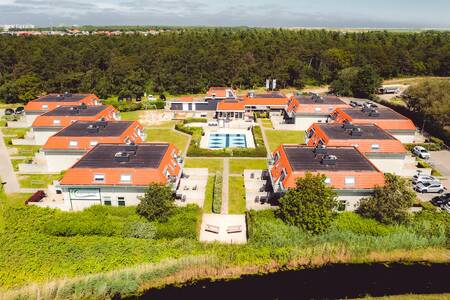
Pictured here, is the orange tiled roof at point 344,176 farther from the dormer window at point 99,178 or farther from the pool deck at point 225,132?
the pool deck at point 225,132

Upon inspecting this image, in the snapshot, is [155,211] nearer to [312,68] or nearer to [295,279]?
[295,279]

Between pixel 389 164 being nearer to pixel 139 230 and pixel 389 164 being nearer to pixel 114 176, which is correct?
pixel 139 230

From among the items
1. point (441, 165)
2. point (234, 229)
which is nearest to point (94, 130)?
point (234, 229)

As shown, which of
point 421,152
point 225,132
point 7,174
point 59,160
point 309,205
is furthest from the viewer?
point 225,132

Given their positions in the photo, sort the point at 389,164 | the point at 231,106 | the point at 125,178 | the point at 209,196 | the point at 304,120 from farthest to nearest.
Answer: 1. the point at 231,106
2. the point at 304,120
3. the point at 389,164
4. the point at 209,196
5. the point at 125,178

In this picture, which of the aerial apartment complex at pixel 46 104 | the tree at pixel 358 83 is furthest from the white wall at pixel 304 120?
the aerial apartment complex at pixel 46 104
